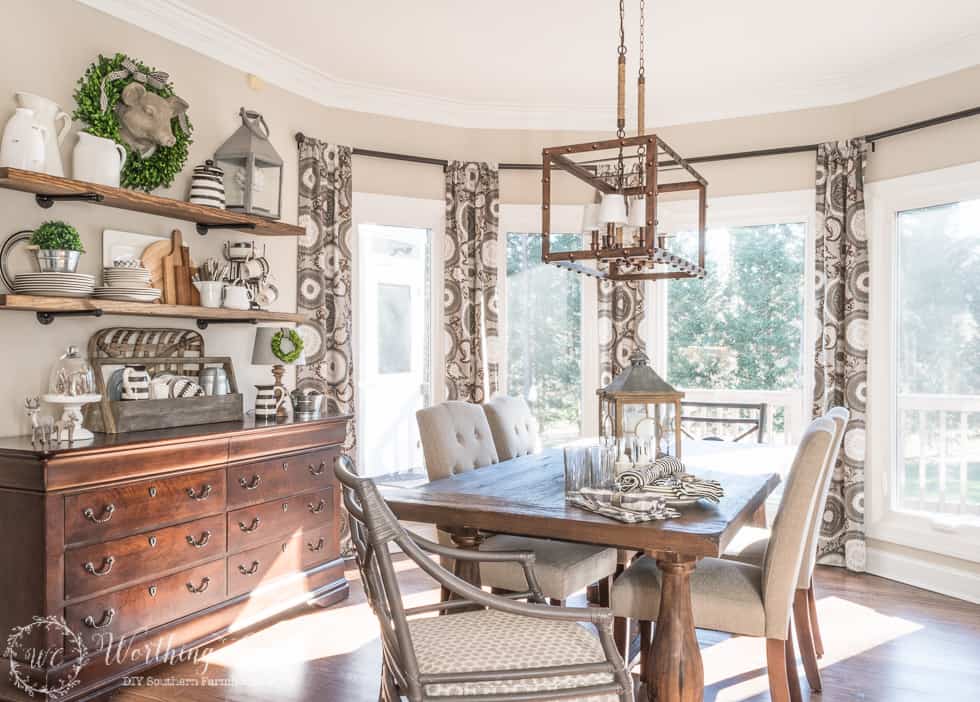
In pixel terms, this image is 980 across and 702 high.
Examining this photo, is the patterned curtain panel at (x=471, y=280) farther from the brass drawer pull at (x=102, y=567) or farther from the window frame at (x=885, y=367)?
the brass drawer pull at (x=102, y=567)

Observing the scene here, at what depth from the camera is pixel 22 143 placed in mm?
2805

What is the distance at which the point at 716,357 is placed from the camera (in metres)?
4.97

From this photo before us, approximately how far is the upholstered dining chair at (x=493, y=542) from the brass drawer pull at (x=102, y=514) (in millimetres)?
1156

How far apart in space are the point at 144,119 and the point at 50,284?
0.93m

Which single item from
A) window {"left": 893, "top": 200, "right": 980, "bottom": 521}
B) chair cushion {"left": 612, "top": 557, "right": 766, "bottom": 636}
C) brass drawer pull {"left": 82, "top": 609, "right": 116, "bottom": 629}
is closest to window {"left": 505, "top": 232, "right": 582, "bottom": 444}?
window {"left": 893, "top": 200, "right": 980, "bottom": 521}

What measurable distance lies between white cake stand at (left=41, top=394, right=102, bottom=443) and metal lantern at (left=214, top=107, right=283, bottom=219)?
1262mm

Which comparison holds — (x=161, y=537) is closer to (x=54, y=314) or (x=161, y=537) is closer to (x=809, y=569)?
(x=54, y=314)

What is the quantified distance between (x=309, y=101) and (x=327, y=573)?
8.79ft

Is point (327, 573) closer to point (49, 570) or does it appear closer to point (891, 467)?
point (49, 570)

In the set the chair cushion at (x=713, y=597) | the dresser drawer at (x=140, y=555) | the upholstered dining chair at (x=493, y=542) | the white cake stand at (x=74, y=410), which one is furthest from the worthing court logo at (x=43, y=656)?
the chair cushion at (x=713, y=597)

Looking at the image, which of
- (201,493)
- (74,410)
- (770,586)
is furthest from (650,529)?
(74,410)

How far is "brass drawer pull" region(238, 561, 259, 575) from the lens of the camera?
3.30 m

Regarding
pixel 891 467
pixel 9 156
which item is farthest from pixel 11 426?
pixel 891 467

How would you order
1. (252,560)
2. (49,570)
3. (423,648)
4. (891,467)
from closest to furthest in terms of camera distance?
(423,648) → (49,570) → (252,560) → (891,467)
